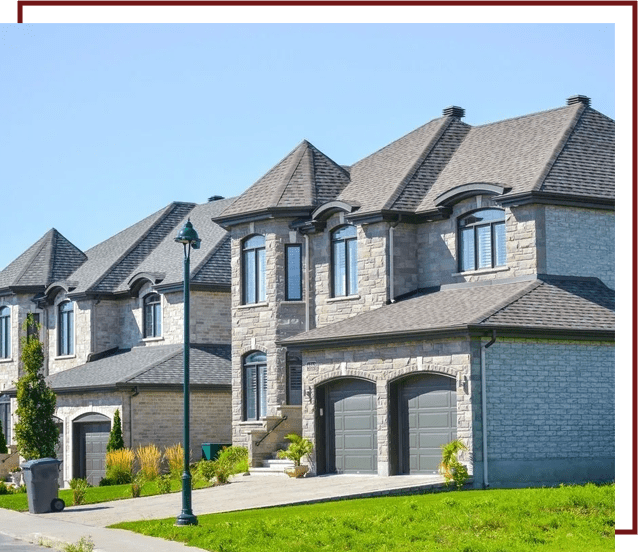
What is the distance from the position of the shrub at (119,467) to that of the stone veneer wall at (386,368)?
688 cm

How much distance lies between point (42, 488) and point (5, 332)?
23144 millimetres

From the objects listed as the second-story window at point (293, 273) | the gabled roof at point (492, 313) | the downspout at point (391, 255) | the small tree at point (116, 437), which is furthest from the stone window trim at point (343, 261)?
the small tree at point (116, 437)

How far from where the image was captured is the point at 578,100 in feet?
112

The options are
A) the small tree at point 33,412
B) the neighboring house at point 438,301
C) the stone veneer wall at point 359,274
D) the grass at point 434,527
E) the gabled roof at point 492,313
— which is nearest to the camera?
the grass at point 434,527

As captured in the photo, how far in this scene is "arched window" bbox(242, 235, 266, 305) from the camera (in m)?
35.6

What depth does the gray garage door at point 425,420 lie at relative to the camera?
91.6 feet

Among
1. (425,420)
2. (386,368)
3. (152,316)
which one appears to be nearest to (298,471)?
(386,368)

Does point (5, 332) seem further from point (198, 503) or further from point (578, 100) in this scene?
point (578, 100)

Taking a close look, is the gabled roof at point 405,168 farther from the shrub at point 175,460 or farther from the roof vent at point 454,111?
the shrub at point 175,460

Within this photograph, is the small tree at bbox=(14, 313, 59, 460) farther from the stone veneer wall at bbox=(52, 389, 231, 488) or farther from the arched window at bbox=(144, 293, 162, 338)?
the arched window at bbox=(144, 293, 162, 338)

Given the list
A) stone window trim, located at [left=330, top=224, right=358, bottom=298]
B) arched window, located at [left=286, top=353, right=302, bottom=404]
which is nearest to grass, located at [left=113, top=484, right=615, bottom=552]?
stone window trim, located at [left=330, top=224, right=358, bottom=298]

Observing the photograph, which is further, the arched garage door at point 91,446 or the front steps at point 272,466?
the arched garage door at point 91,446

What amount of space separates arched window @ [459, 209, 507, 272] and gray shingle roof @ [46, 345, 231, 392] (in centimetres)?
1059

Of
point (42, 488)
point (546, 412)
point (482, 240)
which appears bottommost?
point (42, 488)
